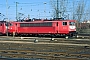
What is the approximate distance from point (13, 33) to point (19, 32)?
5.69 ft

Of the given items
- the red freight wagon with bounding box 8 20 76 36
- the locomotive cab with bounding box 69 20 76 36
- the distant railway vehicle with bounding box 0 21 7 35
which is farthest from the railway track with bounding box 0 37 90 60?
the distant railway vehicle with bounding box 0 21 7 35

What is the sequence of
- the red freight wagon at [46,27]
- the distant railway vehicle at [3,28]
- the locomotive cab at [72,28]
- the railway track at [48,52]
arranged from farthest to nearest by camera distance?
the distant railway vehicle at [3,28] < the red freight wagon at [46,27] < the locomotive cab at [72,28] < the railway track at [48,52]

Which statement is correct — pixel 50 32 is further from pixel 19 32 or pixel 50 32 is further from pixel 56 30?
pixel 19 32

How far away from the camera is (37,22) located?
1737 inches

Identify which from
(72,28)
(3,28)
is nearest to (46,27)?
(72,28)

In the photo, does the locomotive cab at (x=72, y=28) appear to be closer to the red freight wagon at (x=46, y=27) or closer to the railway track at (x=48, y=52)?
the red freight wagon at (x=46, y=27)

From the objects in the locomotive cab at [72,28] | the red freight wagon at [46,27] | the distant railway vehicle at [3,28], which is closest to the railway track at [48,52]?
the locomotive cab at [72,28]

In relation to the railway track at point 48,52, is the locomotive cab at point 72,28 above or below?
above

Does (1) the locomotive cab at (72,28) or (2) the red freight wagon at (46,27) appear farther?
(2) the red freight wagon at (46,27)

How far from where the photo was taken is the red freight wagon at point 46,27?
41969 millimetres

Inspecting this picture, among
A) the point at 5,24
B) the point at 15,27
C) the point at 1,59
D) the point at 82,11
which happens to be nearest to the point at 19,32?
the point at 15,27

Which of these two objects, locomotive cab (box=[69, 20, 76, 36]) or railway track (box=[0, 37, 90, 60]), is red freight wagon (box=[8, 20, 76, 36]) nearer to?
locomotive cab (box=[69, 20, 76, 36])

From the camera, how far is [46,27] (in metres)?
43.6

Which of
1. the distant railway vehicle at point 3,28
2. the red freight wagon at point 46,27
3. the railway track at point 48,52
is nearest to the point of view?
the railway track at point 48,52
